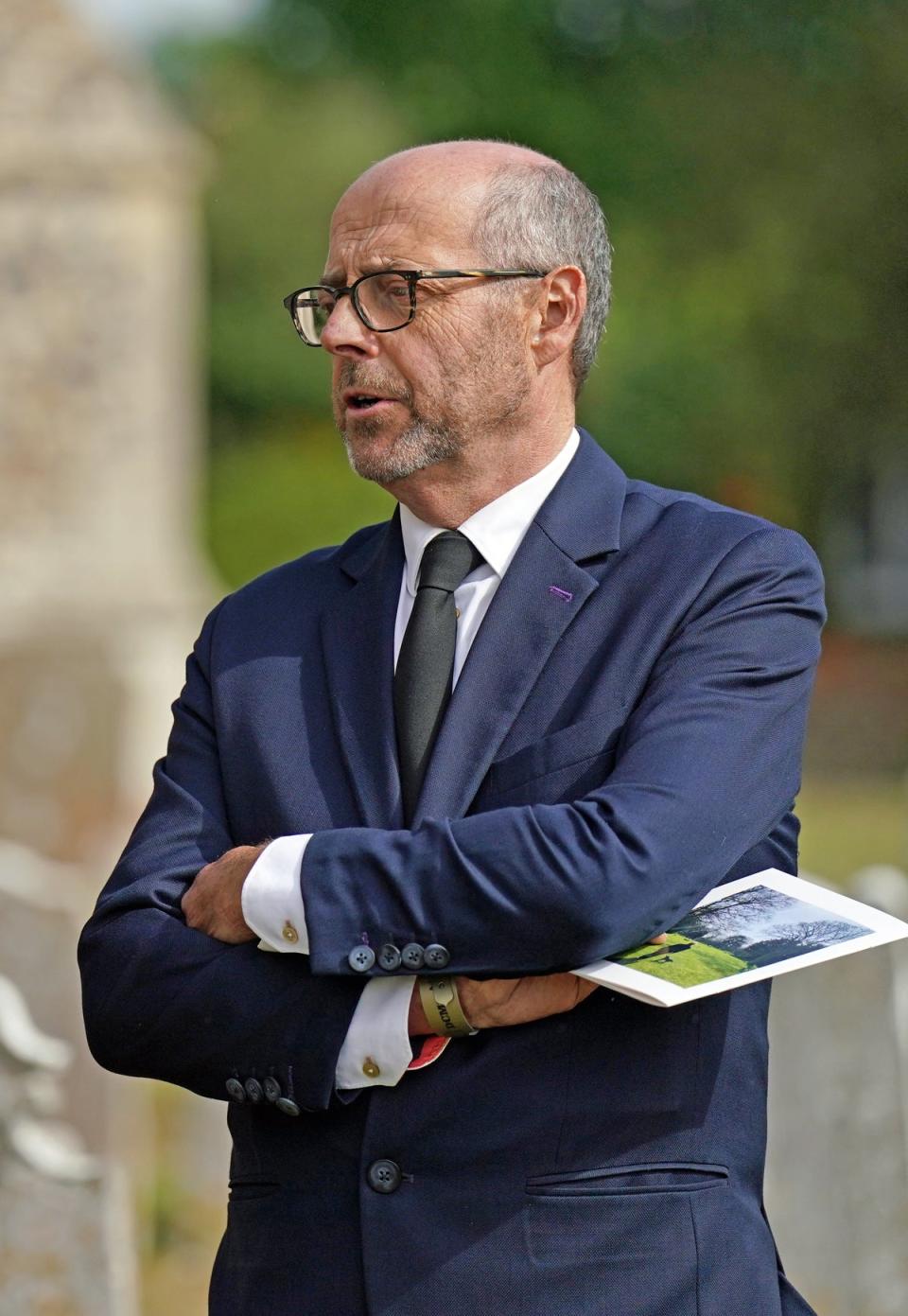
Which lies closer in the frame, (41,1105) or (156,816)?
(156,816)

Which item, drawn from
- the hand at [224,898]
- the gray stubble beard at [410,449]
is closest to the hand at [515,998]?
the hand at [224,898]

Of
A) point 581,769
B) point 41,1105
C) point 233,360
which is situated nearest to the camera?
point 581,769

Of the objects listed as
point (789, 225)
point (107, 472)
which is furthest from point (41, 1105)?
point (789, 225)

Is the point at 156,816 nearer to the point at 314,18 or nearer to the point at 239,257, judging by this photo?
the point at 239,257

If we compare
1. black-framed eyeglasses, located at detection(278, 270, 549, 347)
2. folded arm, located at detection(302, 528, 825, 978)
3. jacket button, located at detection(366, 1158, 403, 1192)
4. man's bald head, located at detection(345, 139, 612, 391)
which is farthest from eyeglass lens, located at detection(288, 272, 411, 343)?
jacket button, located at detection(366, 1158, 403, 1192)

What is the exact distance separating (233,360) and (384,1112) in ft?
111

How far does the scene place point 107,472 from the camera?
14.7 meters

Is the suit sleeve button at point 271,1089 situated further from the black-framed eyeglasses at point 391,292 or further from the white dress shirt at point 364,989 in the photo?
the black-framed eyeglasses at point 391,292

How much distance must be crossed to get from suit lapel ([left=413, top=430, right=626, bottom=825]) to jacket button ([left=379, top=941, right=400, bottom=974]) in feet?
0.80

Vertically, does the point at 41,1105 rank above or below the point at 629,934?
below

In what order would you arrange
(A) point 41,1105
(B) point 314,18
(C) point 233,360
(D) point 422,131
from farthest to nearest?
(B) point 314,18 → (D) point 422,131 → (C) point 233,360 → (A) point 41,1105

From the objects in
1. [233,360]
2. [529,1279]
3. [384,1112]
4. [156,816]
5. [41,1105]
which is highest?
[156,816]

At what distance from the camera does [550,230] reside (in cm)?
308

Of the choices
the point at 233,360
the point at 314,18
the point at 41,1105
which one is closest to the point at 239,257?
the point at 233,360
